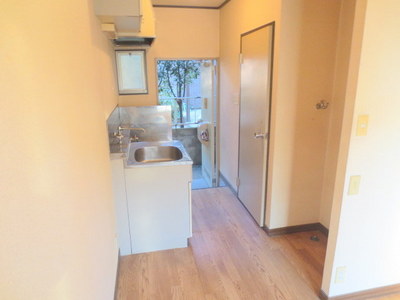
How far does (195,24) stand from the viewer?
3729 millimetres

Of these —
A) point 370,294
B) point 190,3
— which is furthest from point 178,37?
point 370,294

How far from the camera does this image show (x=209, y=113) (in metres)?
4.49

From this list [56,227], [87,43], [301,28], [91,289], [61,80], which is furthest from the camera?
[301,28]

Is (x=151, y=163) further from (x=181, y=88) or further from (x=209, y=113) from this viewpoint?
(x=181, y=88)

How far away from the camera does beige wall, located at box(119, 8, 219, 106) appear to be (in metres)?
3.63

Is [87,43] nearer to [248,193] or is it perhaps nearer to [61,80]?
[61,80]

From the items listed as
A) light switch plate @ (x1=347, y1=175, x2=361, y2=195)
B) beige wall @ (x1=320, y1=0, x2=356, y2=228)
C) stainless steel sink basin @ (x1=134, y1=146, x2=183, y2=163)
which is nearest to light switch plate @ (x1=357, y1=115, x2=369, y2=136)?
light switch plate @ (x1=347, y1=175, x2=361, y2=195)

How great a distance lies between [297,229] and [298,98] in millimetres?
1379

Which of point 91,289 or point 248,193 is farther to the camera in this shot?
point 248,193

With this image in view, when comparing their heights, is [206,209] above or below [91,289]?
below

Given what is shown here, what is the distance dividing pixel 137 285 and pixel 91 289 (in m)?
1.02

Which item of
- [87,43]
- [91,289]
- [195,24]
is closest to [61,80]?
[87,43]

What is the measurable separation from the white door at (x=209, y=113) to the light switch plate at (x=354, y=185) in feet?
9.02

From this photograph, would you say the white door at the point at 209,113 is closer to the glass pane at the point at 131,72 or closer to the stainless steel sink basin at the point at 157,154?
the glass pane at the point at 131,72
